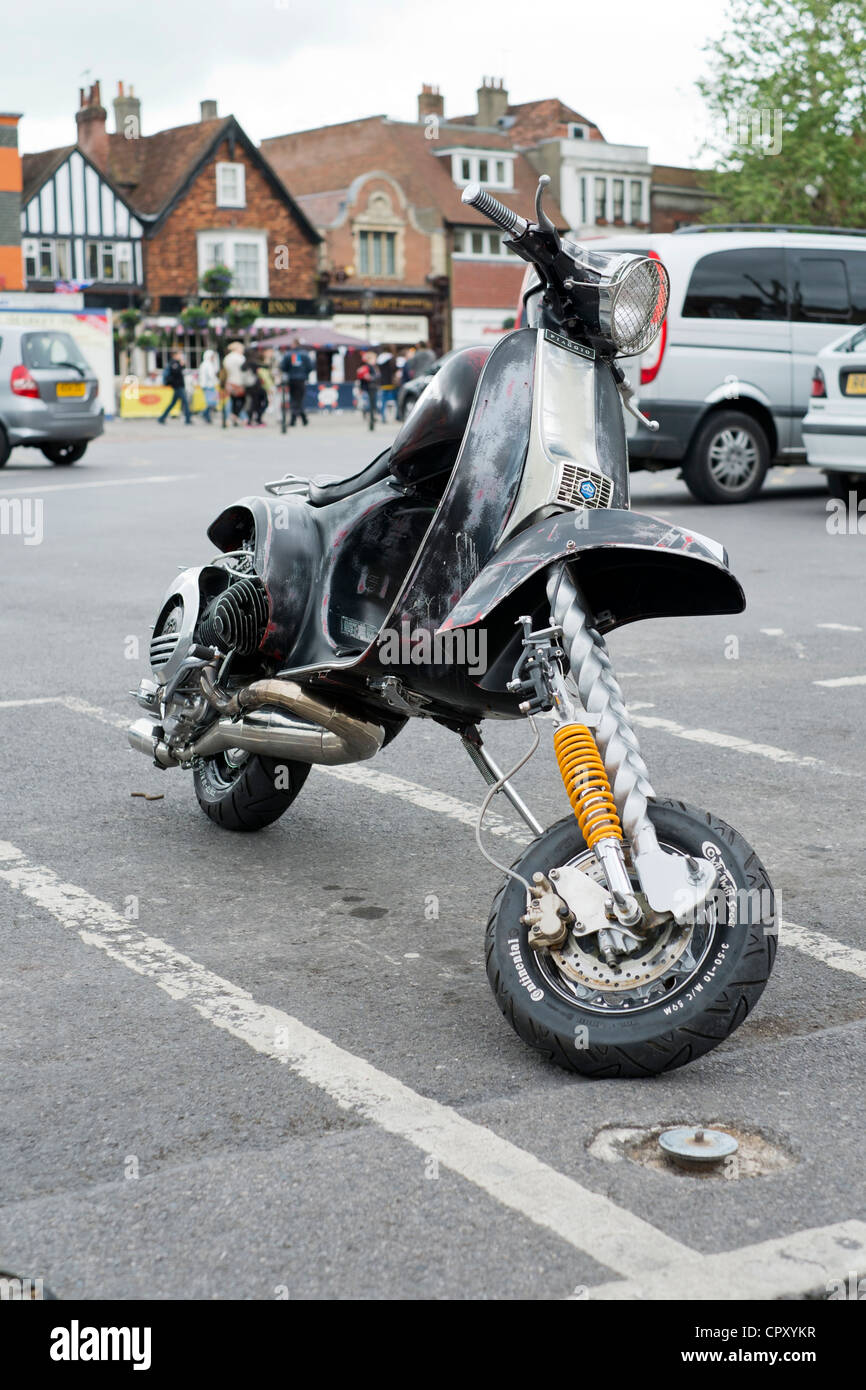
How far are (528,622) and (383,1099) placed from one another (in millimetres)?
1010

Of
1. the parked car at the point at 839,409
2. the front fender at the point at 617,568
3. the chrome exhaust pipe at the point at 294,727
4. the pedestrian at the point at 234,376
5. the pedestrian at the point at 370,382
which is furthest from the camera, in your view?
the pedestrian at the point at 234,376

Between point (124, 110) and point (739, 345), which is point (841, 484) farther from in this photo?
point (124, 110)

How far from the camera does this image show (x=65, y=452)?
864 inches

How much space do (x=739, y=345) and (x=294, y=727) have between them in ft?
37.8

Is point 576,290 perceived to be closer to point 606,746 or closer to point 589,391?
point 589,391

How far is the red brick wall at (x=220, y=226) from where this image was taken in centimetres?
5853

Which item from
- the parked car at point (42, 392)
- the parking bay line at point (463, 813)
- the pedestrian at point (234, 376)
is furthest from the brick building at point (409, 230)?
the parking bay line at point (463, 813)

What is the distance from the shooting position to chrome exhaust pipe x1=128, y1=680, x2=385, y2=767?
Result: 443cm

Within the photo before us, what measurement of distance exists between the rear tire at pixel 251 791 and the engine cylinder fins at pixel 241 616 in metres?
0.44

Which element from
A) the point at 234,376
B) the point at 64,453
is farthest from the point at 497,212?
the point at 234,376

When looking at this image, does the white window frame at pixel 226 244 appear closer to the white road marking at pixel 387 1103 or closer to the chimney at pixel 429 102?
the chimney at pixel 429 102

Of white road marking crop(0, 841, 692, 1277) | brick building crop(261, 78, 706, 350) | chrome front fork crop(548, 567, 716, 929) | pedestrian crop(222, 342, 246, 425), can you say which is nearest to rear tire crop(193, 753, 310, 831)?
white road marking crop(0, 841, 692, 1277)

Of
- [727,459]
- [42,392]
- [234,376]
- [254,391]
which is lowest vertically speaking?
[727,459]
